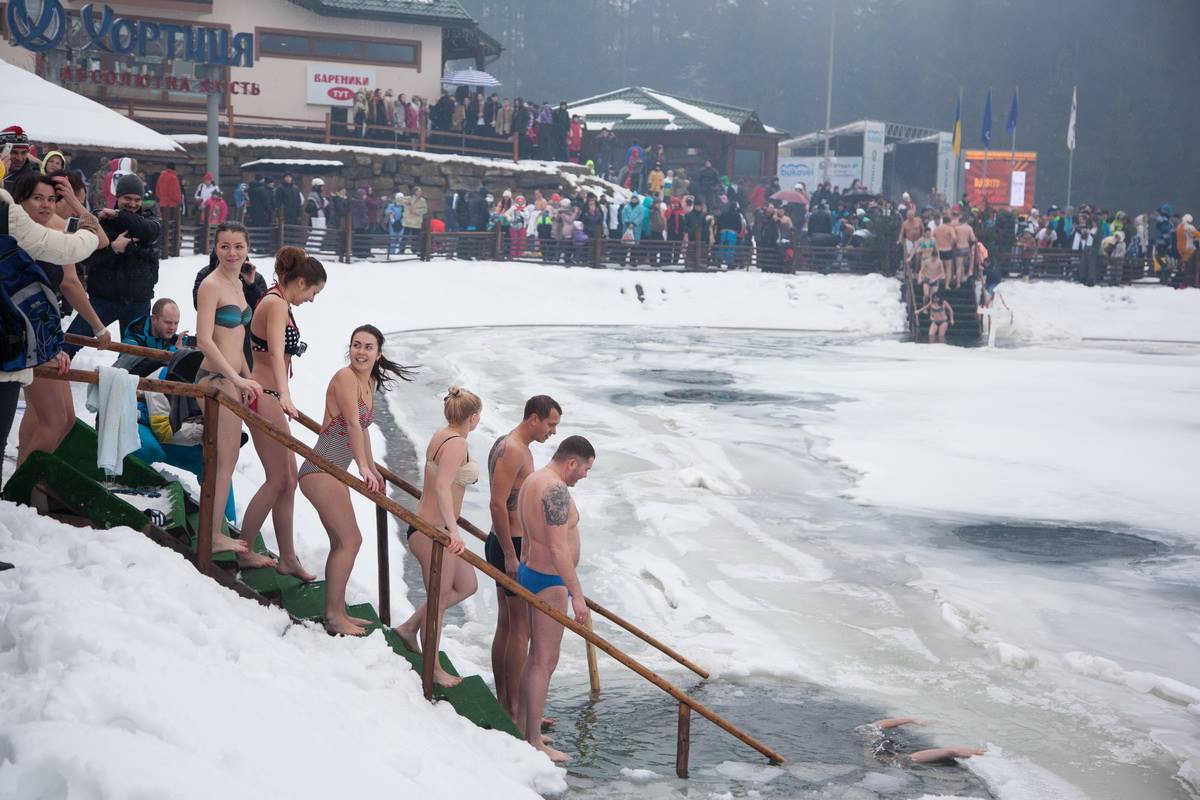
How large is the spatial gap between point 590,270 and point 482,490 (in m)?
19.4

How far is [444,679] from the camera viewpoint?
5996 mm

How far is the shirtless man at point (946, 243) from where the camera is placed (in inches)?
1099

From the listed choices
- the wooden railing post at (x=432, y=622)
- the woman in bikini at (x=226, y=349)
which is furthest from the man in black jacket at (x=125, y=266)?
the wooden railing post at (x=432, y=622)

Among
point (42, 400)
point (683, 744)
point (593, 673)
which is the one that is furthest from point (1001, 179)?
point (42, 400)

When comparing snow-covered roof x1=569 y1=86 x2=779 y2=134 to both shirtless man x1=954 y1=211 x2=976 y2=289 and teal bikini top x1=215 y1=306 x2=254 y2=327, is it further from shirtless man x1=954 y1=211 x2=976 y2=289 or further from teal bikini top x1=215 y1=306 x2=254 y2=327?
teal bikini top x1=215 y1=306 x2=254 y2=327

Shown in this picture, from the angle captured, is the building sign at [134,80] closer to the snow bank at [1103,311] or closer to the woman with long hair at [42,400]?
the snow bank at [1103,311]

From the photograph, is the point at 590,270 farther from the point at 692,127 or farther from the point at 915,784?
the point at 915,784

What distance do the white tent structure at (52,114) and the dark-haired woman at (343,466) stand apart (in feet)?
42.1

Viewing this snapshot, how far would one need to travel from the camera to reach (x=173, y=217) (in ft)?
81.8

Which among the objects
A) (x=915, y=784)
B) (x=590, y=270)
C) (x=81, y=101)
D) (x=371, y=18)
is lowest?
(x=915, y=784)

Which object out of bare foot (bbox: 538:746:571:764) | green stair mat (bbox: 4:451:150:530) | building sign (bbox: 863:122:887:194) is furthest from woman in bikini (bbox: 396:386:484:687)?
building sign (bbox: 863:122:887:194)

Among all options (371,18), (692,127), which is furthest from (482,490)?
(692,127)

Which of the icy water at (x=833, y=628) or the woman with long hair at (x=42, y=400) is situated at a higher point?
the woman with long hair at (x=42, y=400)

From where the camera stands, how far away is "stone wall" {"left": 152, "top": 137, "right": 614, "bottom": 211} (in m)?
31.8
